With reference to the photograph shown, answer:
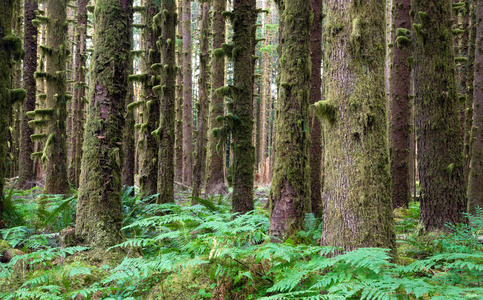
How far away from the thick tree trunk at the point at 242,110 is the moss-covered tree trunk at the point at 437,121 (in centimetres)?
Answer: 321

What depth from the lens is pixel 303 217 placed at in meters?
5.58

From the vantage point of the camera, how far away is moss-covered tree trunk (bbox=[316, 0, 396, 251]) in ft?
11.3

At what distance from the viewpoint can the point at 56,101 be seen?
10.2m

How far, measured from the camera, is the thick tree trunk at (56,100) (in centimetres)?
1005

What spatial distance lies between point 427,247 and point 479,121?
4.60 m

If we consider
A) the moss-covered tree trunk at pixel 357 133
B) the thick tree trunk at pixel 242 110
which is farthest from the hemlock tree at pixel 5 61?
the moss-covered tree trunk at pixel 357 133

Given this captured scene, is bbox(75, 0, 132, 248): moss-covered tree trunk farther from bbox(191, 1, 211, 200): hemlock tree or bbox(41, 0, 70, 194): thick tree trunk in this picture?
bbox(41, 0, 70, 194): thick tree trunk

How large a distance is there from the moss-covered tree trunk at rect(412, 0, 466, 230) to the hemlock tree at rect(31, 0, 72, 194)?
965 centimetres

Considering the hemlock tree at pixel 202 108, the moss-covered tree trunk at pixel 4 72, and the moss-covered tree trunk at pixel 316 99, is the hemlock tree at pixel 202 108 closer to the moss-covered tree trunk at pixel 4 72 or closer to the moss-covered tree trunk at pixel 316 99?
the moss-covered tree trunk at pixel 316 99

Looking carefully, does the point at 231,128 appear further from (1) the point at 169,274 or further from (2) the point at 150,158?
(1) the point at 169,274

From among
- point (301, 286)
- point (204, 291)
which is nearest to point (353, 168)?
point (301, 286)

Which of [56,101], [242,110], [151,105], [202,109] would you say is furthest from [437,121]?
[56,101]

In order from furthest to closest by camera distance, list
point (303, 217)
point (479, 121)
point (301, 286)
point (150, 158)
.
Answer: point (150, 158) → point (479, 121) → point (303, 217) → point (301, 286)

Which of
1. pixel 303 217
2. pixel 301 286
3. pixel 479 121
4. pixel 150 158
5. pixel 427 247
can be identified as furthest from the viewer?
pixel 150 158
